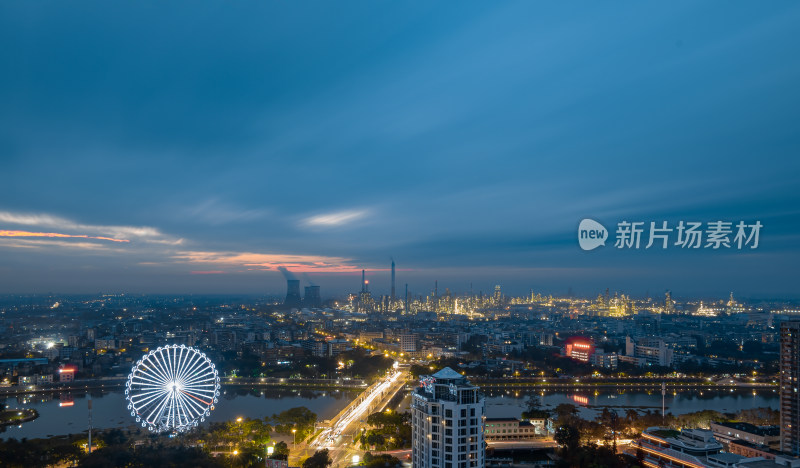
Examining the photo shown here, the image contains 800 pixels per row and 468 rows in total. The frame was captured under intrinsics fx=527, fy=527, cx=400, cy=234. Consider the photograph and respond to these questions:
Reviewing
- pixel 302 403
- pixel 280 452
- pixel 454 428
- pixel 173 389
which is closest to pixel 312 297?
pixel 302 403

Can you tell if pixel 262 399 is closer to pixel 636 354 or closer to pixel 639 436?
pixel 639 436

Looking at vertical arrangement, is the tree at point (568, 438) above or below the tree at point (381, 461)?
above

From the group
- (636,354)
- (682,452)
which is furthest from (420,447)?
(636,354)

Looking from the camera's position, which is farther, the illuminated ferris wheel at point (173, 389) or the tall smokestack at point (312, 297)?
the tall smokestack at point (312, 297)

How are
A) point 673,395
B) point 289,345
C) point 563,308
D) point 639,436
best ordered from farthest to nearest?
1. point 563,308
2. point 289,345
3. point 673,395
4. point 639,436

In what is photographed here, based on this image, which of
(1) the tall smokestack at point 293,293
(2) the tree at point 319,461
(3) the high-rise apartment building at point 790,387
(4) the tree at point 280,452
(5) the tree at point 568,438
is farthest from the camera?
(1) the tall smokestack at point 293,293

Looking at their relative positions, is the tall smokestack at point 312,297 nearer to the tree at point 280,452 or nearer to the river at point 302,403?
the river at point 302,403

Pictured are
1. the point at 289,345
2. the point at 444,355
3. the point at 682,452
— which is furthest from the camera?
the point at 289,345

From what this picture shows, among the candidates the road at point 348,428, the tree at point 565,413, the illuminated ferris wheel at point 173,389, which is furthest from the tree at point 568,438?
the illuminated ferris wheel at point 173,389
